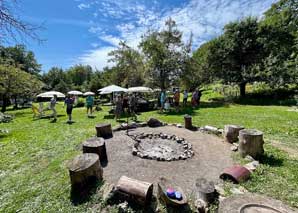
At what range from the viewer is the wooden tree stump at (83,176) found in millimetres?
4496

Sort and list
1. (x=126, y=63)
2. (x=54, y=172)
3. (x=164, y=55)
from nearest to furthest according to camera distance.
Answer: (x=54, y=172)
(x=164, y=55)
(x=126, y=63)

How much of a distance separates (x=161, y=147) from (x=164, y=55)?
1239 cm

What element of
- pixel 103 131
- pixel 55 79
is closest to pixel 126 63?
pixel 103 131

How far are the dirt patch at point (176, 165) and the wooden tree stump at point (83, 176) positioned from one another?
516 mm

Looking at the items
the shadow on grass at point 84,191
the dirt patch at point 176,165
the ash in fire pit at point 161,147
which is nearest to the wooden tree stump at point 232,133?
the dirt patch at point 176,165

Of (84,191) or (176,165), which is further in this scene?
(176,165)

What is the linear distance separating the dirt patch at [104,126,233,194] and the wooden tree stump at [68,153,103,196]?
52 cm

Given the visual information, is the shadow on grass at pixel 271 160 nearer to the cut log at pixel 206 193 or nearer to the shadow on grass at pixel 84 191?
the cut log at pixel 206 193

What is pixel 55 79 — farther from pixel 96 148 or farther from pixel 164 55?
pixel 96 148

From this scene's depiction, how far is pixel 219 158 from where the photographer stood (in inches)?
253

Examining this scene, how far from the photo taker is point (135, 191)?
398 centimetres

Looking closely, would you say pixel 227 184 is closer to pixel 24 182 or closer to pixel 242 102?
pixel 24 182

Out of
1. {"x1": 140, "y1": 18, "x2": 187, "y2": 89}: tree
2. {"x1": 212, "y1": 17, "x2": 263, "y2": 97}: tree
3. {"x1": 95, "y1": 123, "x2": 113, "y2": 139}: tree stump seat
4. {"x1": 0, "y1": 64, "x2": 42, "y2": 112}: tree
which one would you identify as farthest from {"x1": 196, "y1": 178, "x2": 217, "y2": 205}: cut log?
{"x1": 0, "y1": 64, "x2": 42, "y2": 112}: tree

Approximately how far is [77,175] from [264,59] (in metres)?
22.0
